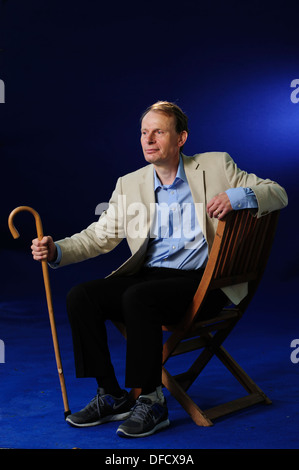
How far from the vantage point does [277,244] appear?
653cm

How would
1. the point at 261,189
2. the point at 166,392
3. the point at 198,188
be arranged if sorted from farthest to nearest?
the point at 166,392 < the point at 198,188 < the point at 261,189

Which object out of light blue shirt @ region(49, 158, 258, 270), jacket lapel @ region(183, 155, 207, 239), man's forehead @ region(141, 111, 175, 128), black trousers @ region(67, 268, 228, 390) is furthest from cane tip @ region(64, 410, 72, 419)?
man's forehead @ region(141, 111, 175, 128)

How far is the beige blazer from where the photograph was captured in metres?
3.12

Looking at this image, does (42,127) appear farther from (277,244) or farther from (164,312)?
(164,312)

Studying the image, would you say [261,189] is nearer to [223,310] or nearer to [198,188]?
[198,188]

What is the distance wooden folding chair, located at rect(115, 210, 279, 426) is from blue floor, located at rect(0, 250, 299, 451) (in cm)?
7

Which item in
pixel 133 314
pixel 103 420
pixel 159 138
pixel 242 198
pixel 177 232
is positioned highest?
pixel 159 138

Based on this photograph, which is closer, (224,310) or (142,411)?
(142,411)

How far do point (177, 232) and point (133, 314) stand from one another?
0.55 m

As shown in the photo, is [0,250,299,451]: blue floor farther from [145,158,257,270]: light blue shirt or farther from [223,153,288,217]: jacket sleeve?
[223,153,288,217]: jacket sleeve

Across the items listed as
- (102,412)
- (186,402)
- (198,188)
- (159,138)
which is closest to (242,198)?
(198,188)

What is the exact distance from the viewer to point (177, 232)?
321cm

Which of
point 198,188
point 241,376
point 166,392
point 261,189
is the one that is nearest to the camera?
point 261,189

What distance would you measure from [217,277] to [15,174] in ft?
17.1
